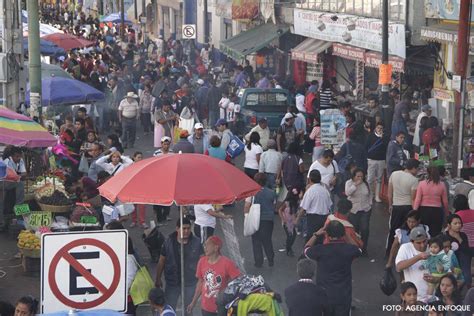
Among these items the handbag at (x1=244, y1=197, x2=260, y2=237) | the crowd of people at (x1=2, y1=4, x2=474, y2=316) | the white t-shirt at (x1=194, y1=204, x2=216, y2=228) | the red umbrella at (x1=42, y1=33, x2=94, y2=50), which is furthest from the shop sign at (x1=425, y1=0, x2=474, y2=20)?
the red umbrella at (x1=42, y1=33, x2=94, y2=50)

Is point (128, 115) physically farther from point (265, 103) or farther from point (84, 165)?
point (84, 165)

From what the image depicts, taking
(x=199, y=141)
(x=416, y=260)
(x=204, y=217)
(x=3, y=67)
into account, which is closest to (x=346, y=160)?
(x=199, y=141)

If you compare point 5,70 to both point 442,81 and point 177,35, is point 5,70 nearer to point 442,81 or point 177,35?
point 442,81

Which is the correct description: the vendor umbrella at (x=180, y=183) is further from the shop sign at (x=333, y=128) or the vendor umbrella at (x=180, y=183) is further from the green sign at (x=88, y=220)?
the shop sign at (x=333, y=128)

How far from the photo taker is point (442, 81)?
2505 cm

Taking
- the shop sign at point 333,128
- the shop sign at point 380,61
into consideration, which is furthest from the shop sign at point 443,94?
the shop sign at point 333,128

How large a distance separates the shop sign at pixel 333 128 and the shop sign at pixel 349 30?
17.7 ft

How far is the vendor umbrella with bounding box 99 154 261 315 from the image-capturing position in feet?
35.2

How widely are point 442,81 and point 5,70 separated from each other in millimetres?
9565

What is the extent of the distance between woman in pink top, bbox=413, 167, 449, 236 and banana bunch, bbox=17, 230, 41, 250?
503 centimetres

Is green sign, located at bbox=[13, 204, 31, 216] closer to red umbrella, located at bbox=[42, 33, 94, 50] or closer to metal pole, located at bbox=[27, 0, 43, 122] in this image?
metal pole, located at bbox=[27, 0, 43, 122]

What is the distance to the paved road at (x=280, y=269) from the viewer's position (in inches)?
544

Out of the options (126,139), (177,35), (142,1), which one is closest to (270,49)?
(126,139)

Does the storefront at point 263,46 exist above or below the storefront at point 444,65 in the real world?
below
